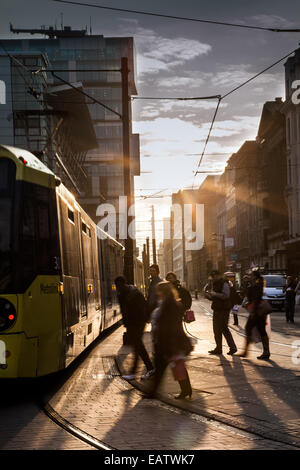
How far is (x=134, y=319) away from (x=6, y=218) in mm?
3358

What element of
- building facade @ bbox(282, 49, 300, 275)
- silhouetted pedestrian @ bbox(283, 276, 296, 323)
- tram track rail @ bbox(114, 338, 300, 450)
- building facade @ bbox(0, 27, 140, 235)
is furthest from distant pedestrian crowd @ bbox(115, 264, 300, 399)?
building facade @ bbox(0, 27, 140, 235)

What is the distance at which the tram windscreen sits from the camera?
30.0 feet

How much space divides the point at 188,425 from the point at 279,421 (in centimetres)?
92

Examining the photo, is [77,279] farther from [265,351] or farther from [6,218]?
[265,351]

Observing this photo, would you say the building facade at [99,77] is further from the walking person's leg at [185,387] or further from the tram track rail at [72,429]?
the tram track rail at [72,429]

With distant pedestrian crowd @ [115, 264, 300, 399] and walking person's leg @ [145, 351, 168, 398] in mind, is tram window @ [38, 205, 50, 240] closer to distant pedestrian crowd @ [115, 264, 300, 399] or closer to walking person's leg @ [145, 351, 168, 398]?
distant pedestrian crowd @ [115, 264, 300, 399]

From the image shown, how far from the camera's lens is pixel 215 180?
13275 cm

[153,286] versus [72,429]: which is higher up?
[153,286]

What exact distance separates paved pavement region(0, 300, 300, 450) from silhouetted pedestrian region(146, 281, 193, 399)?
0.34 m

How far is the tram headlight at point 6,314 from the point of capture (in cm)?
893

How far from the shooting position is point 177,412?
849 cm

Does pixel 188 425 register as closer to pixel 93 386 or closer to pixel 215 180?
pixel 93 386

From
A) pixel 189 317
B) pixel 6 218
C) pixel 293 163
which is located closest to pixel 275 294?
pixel 293 163

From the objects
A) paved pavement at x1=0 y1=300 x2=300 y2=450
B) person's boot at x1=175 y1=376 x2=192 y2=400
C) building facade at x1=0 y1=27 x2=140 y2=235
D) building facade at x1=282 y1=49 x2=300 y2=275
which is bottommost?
paved pavement at x1=0 y1=300 x2=300 y2=450
